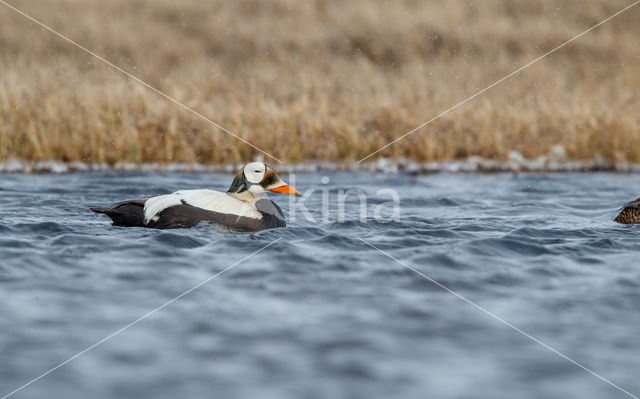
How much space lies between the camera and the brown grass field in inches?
605

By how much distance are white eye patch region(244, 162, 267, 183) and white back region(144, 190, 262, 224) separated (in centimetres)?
37

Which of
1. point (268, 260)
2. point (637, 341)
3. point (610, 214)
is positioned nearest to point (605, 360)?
point (637, 341)

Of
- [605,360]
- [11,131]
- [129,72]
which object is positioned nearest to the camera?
[605,360]

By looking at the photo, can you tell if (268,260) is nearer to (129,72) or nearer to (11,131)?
(11,131)

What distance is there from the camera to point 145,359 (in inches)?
190

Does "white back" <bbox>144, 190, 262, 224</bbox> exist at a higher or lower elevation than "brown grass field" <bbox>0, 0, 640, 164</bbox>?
lower

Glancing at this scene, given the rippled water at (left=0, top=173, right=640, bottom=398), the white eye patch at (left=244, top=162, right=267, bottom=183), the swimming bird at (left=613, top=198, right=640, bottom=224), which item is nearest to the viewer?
the rippled water at (left=0, top=173, right=640, bottom=398)

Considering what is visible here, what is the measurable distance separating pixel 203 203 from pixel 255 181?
2.46 feet

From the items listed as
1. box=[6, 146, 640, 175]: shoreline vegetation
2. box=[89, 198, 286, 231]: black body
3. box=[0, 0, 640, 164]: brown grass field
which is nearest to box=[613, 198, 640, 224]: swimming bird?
box=[89, 198, 286, 231]: black body

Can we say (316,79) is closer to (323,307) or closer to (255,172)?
(255,172)

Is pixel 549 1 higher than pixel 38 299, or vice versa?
pixel 549 1

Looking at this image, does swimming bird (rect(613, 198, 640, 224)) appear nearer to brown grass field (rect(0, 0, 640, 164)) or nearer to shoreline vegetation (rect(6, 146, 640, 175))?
shoreline vegetation (rect(6, 146, 640, 175))

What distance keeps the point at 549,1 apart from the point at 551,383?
77.7ft

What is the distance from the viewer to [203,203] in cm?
854
